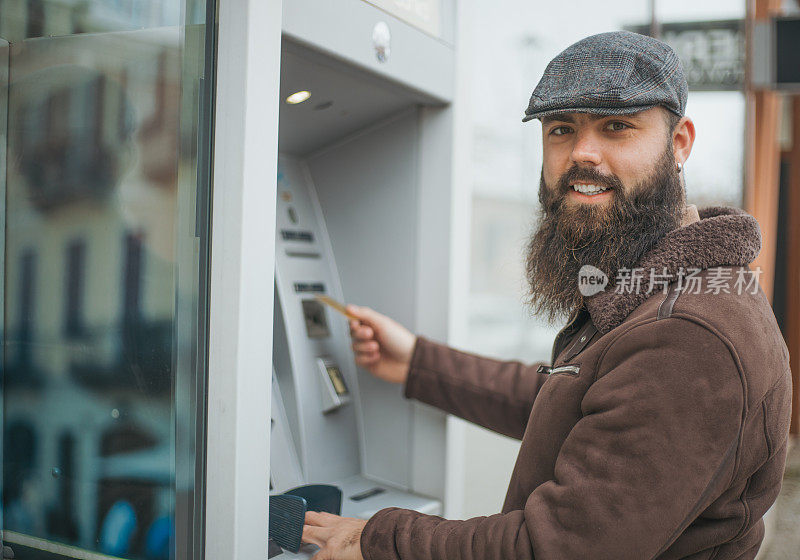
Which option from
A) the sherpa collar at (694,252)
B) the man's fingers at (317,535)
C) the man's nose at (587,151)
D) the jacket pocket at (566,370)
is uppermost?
the man's nose at (587,151)

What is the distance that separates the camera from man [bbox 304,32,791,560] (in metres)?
1.07

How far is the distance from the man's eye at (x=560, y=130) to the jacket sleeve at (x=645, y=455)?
1.45ft

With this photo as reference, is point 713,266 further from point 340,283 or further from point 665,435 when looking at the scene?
point 340,283

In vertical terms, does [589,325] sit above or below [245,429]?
above

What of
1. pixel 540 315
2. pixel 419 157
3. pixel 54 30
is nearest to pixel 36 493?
pixel 54 30

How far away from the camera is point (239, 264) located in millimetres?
1159

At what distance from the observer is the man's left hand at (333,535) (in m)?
1.31

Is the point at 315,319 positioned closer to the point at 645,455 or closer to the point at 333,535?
the point at 333,535

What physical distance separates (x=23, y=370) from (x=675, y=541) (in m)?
1.10

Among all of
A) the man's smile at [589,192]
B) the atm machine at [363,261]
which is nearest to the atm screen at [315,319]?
the atm machine at [363,261]

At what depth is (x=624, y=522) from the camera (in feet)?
3.49

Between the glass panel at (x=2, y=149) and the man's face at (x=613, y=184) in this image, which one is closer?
the glass panel at (x=2, y=149)

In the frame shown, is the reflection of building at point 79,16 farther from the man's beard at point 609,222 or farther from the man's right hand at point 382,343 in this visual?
the man's right hand at point 382,343

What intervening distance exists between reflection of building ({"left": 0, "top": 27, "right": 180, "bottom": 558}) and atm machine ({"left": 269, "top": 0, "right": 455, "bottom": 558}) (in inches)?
21.7
